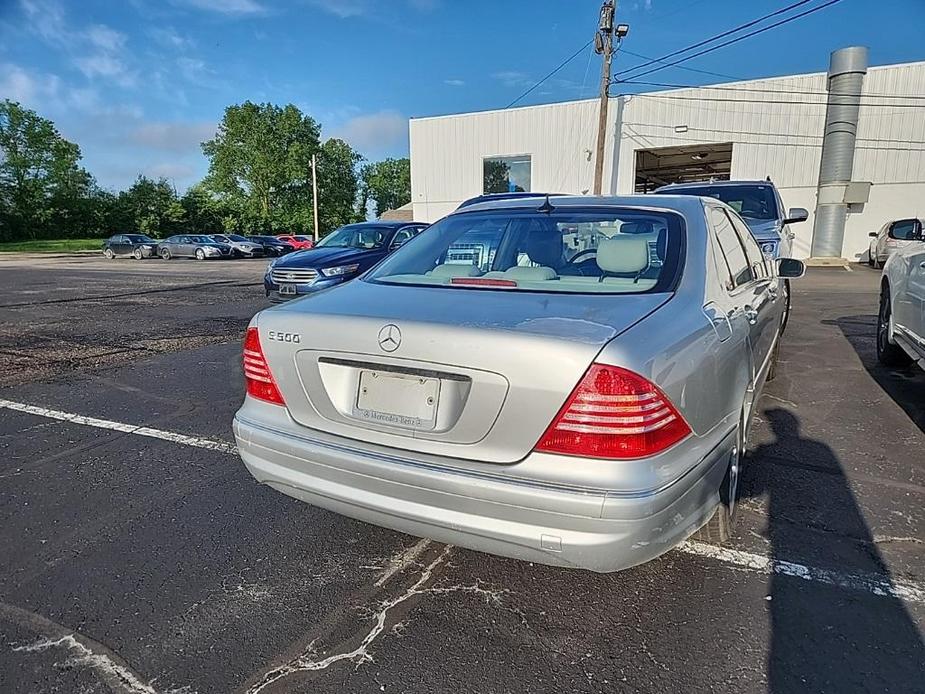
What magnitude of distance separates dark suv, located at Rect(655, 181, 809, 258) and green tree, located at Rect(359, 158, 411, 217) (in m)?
89.0

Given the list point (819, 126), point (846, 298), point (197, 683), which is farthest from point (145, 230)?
point (197, 683)

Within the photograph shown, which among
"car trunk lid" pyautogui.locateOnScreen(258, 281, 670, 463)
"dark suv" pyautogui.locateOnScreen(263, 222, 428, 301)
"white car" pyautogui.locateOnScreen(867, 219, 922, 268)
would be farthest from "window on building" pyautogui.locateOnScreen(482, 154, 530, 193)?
"car trunk lid" pyautogui.locateOnScreen(258, 281, 670, 463)

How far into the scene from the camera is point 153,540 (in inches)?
107

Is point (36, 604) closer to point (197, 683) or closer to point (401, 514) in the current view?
point (197, 683)

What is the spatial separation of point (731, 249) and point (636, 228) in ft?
2.38

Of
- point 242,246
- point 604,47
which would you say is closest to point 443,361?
point 604,47

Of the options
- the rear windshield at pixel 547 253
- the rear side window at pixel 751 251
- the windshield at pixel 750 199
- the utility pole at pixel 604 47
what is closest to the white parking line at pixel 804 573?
the rear windshield at pixel 547 253

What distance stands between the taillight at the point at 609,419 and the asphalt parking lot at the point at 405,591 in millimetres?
780

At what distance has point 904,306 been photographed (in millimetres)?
4809

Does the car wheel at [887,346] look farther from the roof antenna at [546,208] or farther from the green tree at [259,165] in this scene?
the green tree at [259,165]

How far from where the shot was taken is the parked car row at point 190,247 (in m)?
36.4

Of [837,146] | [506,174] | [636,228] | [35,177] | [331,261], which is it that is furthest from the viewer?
[35,177]

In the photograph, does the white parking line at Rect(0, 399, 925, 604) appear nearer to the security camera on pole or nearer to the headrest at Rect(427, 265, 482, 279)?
the headrest at Rect(427, 265, 482, 279)

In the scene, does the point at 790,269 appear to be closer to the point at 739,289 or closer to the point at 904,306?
the point at 904,306
